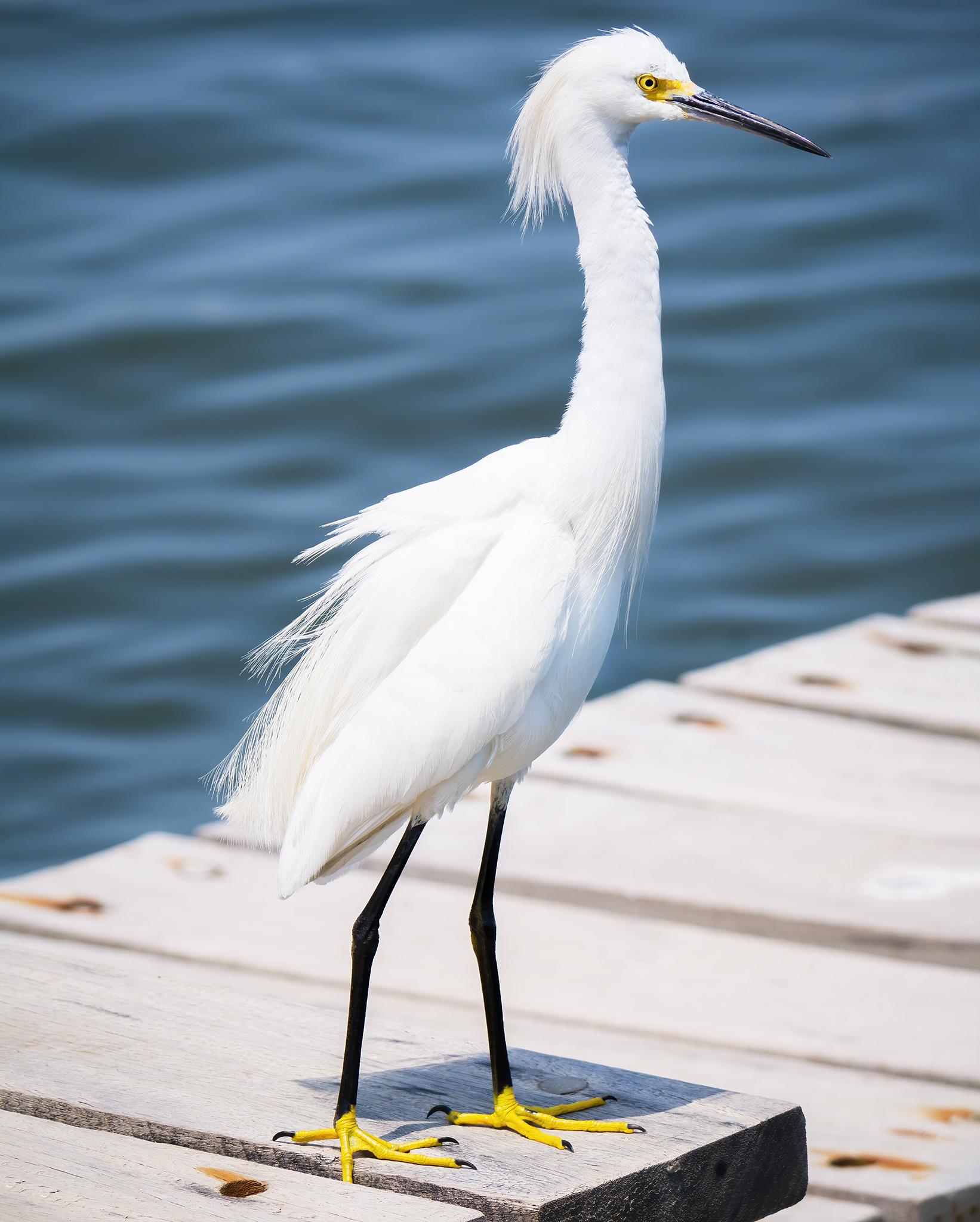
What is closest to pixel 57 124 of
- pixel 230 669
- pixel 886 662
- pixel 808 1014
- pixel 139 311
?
pixel 139 311

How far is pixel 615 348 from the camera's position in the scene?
6.45 feet

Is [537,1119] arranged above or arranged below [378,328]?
below

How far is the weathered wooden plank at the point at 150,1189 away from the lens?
4.76 feet

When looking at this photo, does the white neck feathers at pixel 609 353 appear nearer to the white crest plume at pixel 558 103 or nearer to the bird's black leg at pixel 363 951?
the white crest plume at pixel 558 103

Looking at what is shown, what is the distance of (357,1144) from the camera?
1732 millimetres

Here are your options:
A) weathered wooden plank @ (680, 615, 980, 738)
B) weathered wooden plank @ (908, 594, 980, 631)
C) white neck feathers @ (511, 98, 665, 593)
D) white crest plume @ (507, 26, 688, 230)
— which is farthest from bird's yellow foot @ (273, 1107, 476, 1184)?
weathered wooden plank @ (908, 594, 980, 631)

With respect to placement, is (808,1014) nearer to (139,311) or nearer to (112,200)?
(139,311)

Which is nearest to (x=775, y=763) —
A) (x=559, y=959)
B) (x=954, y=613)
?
(x=559, y=959)

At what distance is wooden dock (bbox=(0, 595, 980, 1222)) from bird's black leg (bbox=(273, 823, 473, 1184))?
1.0 inches

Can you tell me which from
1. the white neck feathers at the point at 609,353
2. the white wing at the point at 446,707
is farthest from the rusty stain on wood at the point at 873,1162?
the white neck feathers at the point at 609,353

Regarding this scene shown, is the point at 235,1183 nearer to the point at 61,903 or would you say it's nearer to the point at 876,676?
the point at 61,903

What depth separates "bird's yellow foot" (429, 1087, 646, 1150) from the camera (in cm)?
180

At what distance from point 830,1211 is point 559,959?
2.99 feet

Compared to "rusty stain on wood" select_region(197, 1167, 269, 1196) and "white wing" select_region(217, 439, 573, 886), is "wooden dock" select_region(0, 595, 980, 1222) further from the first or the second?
"white wing" select_region(217, 439, 573, 886)
